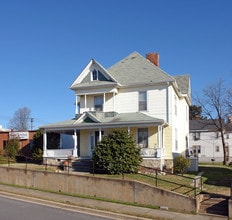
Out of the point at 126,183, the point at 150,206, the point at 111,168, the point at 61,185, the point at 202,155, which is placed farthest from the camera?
the point at 202,155

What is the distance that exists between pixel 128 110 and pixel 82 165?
20.6ft

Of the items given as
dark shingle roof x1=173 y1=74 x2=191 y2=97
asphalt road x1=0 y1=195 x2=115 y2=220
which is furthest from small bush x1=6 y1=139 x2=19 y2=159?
asphalt road x1=0 y1=195 x2=115 y2=220

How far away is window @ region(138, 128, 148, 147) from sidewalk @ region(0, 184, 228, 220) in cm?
1094

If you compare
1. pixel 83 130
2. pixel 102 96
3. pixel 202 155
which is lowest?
pixel 202 155

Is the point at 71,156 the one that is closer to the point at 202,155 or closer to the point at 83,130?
the point at 83,130

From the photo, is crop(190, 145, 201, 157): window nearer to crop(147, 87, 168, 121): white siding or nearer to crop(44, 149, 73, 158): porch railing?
crop(147, 87, 168, 121): white siding

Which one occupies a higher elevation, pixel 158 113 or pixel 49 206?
pixel 158 113

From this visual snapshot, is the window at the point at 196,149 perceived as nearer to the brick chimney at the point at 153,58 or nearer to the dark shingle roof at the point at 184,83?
the dark shingle roof at the point at 184,83

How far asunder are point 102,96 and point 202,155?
34954mm

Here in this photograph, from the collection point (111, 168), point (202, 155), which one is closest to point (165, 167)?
point (111, 168)

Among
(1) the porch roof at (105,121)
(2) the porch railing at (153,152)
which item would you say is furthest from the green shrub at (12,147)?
(2) the porch railing at (153,152)

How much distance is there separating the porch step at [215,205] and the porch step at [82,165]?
10.7 meters

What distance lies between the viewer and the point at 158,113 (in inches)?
1113

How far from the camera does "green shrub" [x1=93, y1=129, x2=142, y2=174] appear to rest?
20.6m
